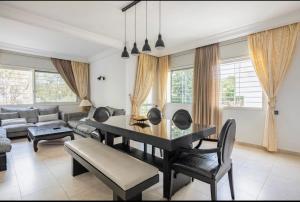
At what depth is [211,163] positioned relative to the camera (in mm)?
1696

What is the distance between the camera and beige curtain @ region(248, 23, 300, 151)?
9.90ft

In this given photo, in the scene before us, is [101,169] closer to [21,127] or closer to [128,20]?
[128,20]

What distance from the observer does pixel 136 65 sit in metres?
4.89

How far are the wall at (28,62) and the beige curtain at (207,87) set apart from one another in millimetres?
4620

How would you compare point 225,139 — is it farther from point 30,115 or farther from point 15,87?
point 15,87

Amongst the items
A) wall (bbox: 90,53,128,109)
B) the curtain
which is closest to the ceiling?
wall (bbox: 90,53,128,109)

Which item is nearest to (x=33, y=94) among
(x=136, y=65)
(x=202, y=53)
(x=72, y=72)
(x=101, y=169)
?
(x=72, y=72)

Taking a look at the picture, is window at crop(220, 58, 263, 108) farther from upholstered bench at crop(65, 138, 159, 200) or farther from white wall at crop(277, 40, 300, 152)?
upholstered bench at crop(65, 138, 159, 200)

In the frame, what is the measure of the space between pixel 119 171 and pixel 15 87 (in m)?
5.28

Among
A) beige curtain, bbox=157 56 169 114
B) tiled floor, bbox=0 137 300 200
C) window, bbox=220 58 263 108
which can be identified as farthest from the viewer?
beige curtain, bbox=157 56 169 114

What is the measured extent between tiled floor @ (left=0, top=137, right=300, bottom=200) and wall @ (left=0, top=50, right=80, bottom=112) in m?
2.71

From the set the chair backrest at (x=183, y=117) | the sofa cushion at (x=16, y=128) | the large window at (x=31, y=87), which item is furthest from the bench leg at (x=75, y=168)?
the large window at (x=31, y=87)

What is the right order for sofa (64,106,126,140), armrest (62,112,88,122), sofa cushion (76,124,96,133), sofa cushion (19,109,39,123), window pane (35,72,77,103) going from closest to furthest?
sofa (64,106,126,140) < sofa cushion (76,124,96,133) < sofa cushion (19,109,39,123) < armrest (62,112,88,122) < window pane (35,72,77,103)

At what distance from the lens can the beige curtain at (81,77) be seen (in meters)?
6.02
